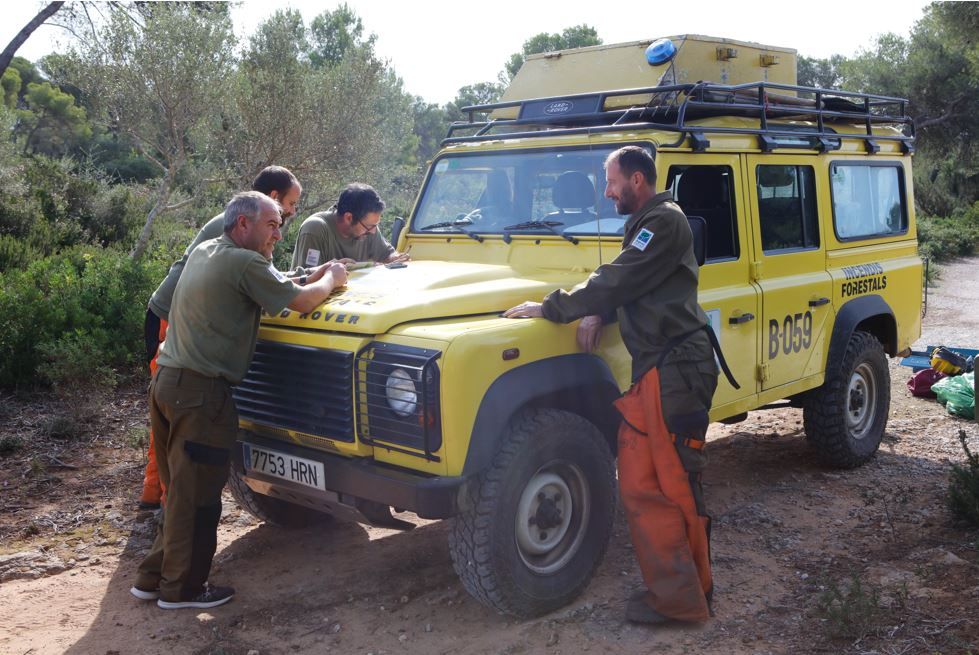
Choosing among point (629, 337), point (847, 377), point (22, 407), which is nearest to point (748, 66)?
point (847, 377)

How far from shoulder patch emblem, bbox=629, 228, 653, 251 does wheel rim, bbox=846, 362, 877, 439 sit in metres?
2.84

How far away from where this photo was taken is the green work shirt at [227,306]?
12.4 ft

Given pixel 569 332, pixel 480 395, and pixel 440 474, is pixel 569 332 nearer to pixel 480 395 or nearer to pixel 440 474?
pixel 480 395

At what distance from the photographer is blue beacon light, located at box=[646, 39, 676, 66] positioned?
16.7 ft

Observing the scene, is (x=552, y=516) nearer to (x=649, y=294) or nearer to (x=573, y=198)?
(x=649, y=294)

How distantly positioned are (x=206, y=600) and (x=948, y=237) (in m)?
22.1

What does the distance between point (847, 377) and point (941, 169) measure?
2919 centimetres

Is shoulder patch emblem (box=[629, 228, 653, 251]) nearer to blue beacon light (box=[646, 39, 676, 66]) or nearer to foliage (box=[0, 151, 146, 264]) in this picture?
blue beacon light (box=[646, 39, 676, 66])

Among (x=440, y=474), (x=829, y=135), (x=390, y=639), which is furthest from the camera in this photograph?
(x=829, y=135)

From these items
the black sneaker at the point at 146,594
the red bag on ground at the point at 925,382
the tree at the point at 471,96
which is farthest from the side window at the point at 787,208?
the tree at the point at 471,96

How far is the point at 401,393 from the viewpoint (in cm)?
344

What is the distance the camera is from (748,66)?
5695mm

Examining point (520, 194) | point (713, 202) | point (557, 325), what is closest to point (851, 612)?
point (557, 325)

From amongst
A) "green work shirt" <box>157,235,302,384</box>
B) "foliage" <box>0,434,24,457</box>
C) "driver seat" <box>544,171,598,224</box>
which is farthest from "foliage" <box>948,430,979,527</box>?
"foliage" <box>0,434,24,457</box>
